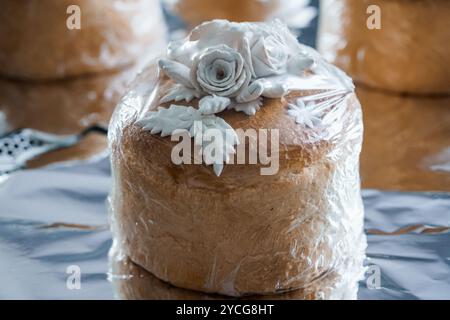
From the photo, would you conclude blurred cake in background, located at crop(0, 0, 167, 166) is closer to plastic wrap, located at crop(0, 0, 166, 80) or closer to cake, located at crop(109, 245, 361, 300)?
plastic wrap, located at crop(0, 0, 166, 80)

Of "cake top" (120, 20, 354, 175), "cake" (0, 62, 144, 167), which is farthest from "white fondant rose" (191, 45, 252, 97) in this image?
"cake" (0, 62, 144, 167)

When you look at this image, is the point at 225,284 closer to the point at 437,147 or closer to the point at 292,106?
the point at 292,106

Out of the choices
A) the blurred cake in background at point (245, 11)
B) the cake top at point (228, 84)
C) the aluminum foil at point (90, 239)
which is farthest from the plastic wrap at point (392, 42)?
the cake top at point (228, 84)

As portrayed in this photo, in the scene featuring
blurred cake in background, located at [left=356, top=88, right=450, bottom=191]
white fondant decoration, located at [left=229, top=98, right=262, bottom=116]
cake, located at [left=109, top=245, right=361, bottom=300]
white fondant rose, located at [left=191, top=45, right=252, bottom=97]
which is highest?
white fondant rose, located at [left=191, top=45, right=252, bottom=97]

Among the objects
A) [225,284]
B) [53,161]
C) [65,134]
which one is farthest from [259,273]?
[65,134]

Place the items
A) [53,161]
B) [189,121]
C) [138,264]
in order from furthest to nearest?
[53,161] < [138,264] < [189,121]

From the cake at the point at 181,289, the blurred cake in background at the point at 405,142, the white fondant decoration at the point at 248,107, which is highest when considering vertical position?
the white fondant decoration at the point at 248,107

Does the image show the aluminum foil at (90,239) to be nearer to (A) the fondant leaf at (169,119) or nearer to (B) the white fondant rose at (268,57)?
(A) the fondant leaf at (169,119)

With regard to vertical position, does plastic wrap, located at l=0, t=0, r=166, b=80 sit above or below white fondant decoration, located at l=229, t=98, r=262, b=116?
above
